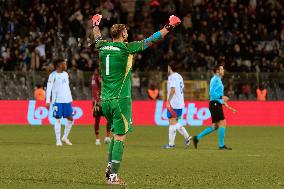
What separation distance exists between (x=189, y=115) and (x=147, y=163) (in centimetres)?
1583

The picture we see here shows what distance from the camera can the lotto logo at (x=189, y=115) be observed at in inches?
A: 1278

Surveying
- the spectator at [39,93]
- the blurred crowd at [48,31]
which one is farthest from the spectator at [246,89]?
the spectator at [39,93]

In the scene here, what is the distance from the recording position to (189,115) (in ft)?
107

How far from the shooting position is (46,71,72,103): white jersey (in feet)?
75.9

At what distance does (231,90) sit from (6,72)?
338 inches

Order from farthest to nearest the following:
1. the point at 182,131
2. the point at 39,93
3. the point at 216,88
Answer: the point at 39,93, the point at 182,131, the point at 216,88

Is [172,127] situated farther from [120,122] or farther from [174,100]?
[120,122]

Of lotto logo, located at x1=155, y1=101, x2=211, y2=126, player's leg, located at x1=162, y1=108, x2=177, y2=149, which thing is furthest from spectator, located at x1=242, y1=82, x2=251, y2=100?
player's leg, located at x1=162, y1=108, x2=177, y2=149

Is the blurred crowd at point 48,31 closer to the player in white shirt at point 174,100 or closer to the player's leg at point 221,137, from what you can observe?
the player in white shirt at point 174,100

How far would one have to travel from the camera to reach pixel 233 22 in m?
39.8

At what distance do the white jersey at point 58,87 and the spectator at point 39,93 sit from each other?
9810 mm

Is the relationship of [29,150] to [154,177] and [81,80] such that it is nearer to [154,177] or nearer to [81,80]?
[154,177]

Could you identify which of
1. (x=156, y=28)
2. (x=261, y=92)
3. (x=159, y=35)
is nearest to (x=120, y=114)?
(x=159, y=35)

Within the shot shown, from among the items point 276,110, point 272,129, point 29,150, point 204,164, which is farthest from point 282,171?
point 276,110
